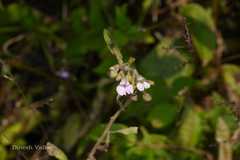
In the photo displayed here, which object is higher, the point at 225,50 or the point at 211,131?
the point at 225,50

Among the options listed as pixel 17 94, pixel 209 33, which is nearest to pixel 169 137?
pixel 209 33

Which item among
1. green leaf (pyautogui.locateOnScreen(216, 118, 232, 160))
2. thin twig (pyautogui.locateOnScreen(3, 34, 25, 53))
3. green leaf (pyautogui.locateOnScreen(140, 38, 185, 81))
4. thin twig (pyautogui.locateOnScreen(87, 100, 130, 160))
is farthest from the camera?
thin twig (pyautogui.locateOnScreen(3, 34, 25, 53))

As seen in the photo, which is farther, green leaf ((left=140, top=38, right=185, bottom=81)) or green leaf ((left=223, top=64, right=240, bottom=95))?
green leaf ((left=223, top=64, right=240, bottom=95))

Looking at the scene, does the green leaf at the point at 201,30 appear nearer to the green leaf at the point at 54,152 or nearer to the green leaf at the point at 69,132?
the green leaf at the point at 69,132

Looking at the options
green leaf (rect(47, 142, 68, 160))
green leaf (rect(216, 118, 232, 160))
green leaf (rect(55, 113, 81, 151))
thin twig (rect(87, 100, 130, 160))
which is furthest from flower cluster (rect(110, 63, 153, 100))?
green leaf (rect(55, 113, 81, 151))

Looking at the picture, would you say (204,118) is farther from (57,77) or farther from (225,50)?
(57,77)

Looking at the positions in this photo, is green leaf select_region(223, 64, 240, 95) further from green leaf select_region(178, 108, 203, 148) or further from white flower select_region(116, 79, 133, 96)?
white flower select_region(116, 79, 133, 96)

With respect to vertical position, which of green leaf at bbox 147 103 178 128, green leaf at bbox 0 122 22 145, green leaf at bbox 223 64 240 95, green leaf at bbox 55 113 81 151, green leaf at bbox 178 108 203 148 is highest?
green leaf at bbox 0 122 22 145

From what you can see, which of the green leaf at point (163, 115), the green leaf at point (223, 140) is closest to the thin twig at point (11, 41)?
the green leaf at point (163, 115)

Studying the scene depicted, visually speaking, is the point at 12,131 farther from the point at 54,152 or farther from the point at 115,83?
the point at 54,152
